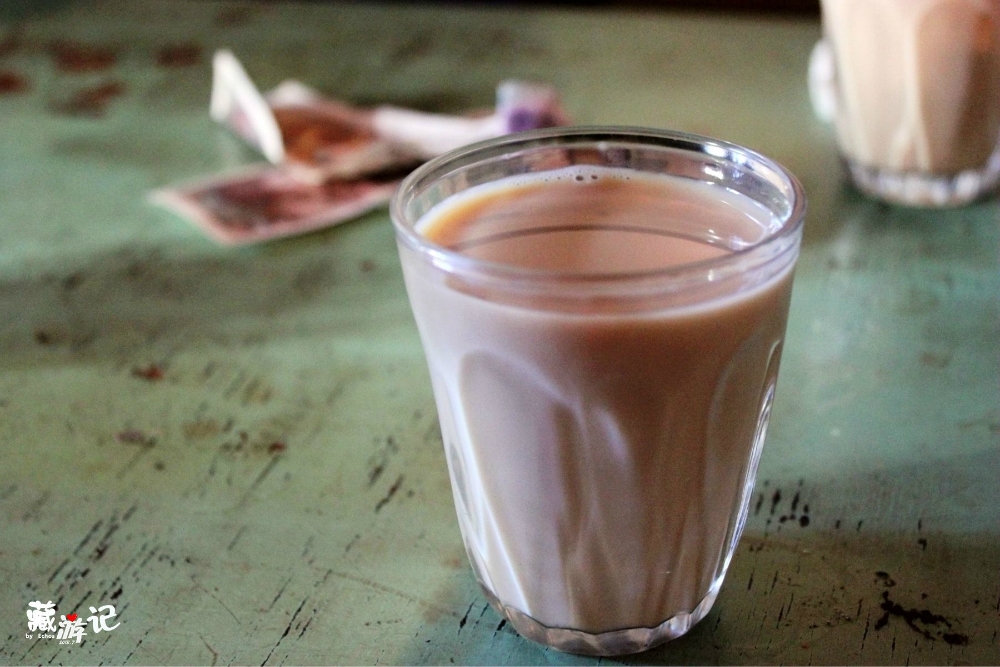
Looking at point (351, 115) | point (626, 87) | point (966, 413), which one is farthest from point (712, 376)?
point (626, 87)

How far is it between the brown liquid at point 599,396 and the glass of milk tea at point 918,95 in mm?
546

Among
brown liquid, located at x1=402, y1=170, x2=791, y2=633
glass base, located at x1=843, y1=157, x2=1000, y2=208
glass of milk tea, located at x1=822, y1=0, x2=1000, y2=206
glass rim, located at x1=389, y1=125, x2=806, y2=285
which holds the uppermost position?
glass rim, located at x1=389, y1=125, x2=806, y2=285

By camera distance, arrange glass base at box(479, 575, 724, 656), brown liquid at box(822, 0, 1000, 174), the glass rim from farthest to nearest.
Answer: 1. brown liquid at box(822, 0, 1000, 174)
2. glass base at box(479, 575, 724, 656)
3. the glass rim

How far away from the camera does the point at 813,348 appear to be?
0.83 metres

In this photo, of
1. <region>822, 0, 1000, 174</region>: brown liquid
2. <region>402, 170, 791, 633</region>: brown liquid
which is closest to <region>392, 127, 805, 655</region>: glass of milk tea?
<region>402, 170, 791, 633</region>: brown liquid

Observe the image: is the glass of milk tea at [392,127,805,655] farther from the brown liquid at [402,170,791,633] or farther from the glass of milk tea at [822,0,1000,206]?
the glass of milk tea at [822,0,1000,206]

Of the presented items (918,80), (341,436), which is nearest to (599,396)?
(341,436)

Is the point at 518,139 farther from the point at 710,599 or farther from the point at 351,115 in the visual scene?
the point at 351,115

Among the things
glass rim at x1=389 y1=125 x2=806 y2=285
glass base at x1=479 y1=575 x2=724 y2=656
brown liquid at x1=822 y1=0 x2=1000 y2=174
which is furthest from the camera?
brown liquid at x1=822 y1=0 x2=1000 y2=174

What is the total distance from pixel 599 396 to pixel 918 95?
0.72 m

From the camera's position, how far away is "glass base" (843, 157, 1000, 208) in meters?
1.06

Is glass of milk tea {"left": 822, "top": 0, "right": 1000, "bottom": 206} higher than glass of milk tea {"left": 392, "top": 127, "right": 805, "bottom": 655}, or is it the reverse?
glass of milk tea {"left": 392, "top": 127, "right": 805, "bottom": 655}

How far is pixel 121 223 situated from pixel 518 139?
0.67 meters

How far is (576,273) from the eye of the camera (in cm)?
42
